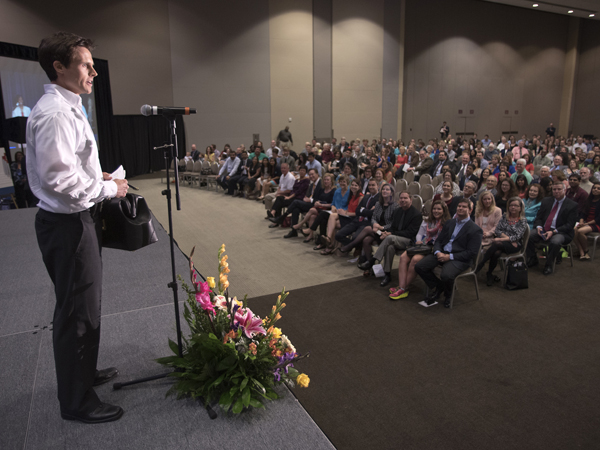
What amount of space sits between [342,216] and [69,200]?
470 cm

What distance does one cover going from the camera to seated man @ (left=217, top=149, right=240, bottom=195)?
11.2 meters

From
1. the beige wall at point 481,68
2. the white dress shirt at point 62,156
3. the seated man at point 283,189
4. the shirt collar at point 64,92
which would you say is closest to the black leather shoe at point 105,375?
the white dress shirt at point 62,156

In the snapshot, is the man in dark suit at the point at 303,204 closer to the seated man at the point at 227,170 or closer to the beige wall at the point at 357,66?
the seated man at the point at 227,170

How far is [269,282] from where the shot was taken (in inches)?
195

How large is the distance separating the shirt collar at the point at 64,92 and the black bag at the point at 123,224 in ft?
1.57

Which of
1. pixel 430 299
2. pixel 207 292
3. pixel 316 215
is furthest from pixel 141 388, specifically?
pixel 316 215

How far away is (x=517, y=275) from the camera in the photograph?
4605 millimetres

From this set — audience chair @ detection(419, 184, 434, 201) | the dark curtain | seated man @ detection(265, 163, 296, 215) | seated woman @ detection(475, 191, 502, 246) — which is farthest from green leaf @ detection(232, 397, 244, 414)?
the dark curtain

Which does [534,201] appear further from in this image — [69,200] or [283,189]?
[69,200]

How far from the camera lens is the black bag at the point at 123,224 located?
212 centimetres

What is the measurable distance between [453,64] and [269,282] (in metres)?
19.7

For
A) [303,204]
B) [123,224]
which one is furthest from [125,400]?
[303,204]

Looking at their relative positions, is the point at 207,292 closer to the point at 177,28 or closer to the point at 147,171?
the point at 147,171

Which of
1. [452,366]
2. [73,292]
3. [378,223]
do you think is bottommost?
[452,366]
